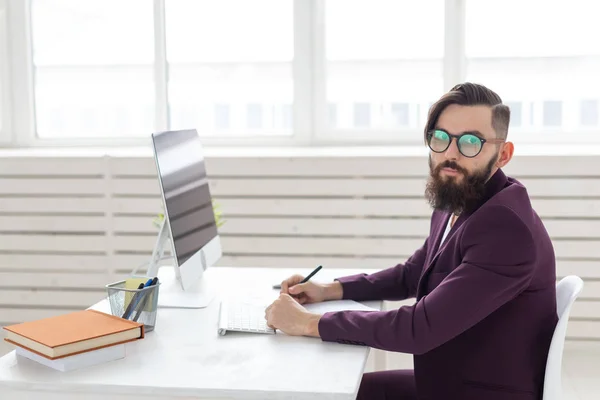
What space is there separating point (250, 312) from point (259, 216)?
6.61 ft

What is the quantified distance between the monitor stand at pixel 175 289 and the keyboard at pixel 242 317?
0.37 ft

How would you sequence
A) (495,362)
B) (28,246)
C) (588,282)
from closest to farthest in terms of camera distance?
(495,362)
(588,282)
(28,246)

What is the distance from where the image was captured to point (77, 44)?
455 cm

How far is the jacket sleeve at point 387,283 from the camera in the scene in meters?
2.21

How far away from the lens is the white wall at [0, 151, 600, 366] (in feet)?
12.5

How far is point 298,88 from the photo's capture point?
4.35m

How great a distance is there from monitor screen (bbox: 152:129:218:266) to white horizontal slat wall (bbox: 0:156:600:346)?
1.47 metres

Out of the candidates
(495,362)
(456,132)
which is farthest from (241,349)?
(456,132)

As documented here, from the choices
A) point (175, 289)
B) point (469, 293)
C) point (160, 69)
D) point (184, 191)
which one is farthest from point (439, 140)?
point (160, 69)

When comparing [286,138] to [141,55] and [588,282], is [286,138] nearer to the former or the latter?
[141,55]

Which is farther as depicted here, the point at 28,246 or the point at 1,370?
the point at 28,246

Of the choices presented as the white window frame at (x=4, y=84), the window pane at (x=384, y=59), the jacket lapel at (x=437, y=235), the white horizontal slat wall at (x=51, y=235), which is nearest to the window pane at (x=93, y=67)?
the white window frame at (x=4, y=84)

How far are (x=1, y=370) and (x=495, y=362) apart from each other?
3.43 ft

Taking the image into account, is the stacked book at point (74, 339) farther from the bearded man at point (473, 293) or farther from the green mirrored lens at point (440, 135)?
the green mirrored lens at point (440, 135)
